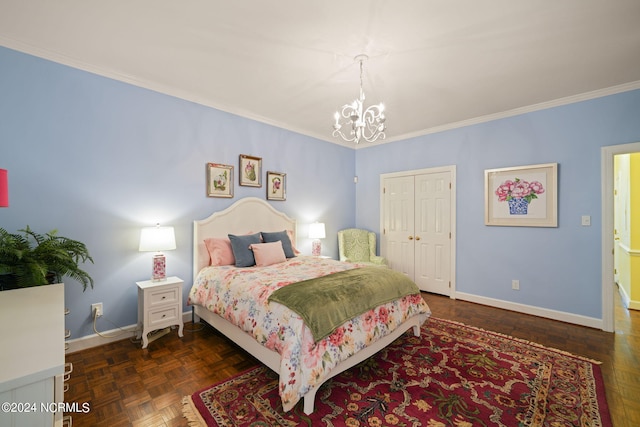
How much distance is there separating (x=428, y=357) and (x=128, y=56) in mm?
3843

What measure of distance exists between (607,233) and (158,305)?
485 centimetres

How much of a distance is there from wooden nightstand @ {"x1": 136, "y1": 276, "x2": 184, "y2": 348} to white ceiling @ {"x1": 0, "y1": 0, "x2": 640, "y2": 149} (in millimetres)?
2117

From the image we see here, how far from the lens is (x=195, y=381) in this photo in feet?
7.15

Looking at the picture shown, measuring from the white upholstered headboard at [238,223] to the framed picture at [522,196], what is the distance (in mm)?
2880

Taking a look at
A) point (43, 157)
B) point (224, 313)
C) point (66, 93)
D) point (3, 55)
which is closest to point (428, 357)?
point (224, 313)

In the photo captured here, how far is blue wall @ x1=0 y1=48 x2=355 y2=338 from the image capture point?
2.38 metres

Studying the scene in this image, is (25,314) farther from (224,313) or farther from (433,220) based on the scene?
(433,220)

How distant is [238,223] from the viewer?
374cm

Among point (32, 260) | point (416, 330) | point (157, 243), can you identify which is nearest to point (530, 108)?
point (416, 330)

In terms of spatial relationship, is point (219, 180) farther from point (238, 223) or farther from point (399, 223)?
point (399, 223)

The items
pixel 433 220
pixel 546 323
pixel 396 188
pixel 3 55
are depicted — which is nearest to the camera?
pixel 3 55

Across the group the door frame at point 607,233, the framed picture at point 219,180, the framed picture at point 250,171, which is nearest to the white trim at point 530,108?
the door frame at point 607,233

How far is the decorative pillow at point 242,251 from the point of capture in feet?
10.6

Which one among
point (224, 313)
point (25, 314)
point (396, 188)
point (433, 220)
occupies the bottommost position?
point (224, 313)
